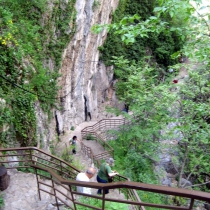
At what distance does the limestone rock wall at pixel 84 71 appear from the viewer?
1451cm

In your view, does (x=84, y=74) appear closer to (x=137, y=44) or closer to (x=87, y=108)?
→ (x=87, y=108)

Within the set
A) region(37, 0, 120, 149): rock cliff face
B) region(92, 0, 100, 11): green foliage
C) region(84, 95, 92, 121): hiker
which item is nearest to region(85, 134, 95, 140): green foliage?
region(37, 0, 120, 149): rock cliff face

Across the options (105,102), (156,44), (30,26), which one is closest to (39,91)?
(30,26)

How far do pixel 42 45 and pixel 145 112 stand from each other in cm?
645

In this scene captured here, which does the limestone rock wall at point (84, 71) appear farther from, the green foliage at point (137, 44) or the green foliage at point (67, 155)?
the green foliage at point (67, 155)

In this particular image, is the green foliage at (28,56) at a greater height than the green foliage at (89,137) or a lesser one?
greater

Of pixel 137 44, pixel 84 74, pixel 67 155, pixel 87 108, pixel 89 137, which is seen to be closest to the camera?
pixel 67 155

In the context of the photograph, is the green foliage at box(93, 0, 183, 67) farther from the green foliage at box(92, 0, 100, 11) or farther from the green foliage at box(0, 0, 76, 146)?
the green foliage at box(0, 0, 76, 146)

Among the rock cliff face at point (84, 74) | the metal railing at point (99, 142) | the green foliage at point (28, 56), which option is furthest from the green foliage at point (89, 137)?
the green foliage at point (28, 56)

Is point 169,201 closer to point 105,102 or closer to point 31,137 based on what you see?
point 31,137

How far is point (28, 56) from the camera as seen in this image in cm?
970

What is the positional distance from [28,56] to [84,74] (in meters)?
7.95

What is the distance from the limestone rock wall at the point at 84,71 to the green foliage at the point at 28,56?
1242 millimetres

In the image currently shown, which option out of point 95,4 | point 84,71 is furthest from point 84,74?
point 95,4
